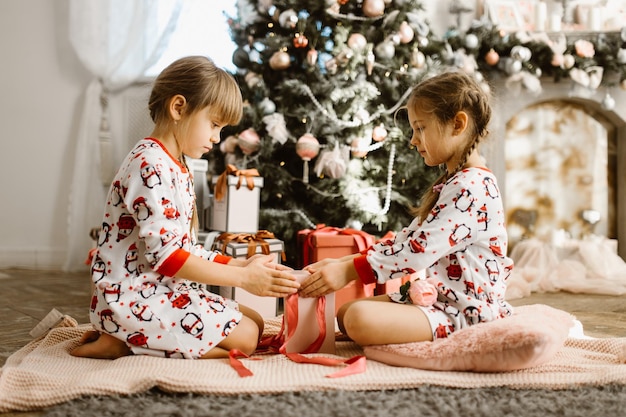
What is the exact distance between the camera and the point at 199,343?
52.6 inches

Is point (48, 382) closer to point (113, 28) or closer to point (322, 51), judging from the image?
point (322, 51)

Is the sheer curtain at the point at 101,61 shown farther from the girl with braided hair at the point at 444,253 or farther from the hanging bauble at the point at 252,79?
the girl with braided hair at the point at 444,253

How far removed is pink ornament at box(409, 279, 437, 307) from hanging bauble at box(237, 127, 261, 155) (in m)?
1.37

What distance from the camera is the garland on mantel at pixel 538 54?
10.5 ft

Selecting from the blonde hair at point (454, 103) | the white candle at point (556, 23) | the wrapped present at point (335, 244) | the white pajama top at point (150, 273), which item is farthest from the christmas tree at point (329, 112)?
the white pajama top at point (150, 273)

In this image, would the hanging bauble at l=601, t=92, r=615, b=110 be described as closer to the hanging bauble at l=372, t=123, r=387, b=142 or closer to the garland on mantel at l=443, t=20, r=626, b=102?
the garland on mantel at l=443, t=20, r=626, b=102

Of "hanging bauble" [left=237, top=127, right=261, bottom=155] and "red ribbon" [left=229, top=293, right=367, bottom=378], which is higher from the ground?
"hanging bauble" [left=237, top=127, right=261, bottom=155]

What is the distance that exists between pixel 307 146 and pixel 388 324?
1337 mm

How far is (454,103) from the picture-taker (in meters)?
1.42

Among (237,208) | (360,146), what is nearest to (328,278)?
(237,208)

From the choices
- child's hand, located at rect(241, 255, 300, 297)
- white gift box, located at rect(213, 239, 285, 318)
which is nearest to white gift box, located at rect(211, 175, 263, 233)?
white gift box, located at rect(213, 239, 285, 318)

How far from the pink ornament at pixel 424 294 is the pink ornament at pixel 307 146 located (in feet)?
4.17

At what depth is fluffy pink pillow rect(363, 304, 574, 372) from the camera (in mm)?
1227

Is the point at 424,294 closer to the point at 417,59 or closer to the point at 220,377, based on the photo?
the point at 220,377
